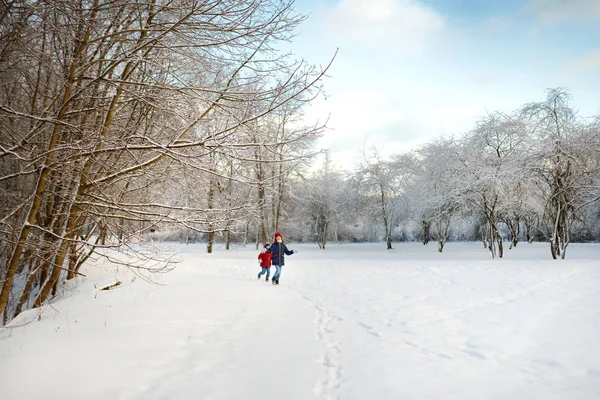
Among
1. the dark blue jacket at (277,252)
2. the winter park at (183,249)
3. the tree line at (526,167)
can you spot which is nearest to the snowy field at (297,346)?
the winter park at (183,249)

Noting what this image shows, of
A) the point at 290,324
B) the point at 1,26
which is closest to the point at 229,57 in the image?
the point at 1,26

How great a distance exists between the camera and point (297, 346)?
4621 mm

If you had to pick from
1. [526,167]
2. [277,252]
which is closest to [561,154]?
[526,167]

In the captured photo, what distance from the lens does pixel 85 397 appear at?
3.11 m

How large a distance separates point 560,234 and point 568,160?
15.8 feet

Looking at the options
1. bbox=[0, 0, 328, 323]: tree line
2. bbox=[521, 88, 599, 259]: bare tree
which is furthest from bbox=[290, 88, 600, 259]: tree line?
bbox=[0, 0, 328, 323]: tree line

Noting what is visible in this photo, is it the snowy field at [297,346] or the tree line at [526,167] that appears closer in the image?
the snowy field at [297,346]

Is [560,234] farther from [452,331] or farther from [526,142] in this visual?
[452,331]

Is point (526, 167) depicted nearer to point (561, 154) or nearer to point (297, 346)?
point (561, 154)

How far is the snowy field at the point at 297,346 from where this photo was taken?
3379 millimetres

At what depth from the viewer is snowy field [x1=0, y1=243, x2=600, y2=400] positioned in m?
3.38

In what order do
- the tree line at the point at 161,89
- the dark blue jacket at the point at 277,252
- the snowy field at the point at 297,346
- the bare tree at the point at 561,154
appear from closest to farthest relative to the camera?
the tree line at the point at 161,89 < the snowy field at the point at 297,346 < the dark blue jacket at the point at 277,252 < the bare tree at the point at 561,154

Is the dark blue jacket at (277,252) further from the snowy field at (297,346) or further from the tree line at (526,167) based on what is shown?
the tree line at (526,167)

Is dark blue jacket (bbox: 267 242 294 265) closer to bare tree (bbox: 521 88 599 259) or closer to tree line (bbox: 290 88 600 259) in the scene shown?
tree line (bbox: 290 88 600 259)
